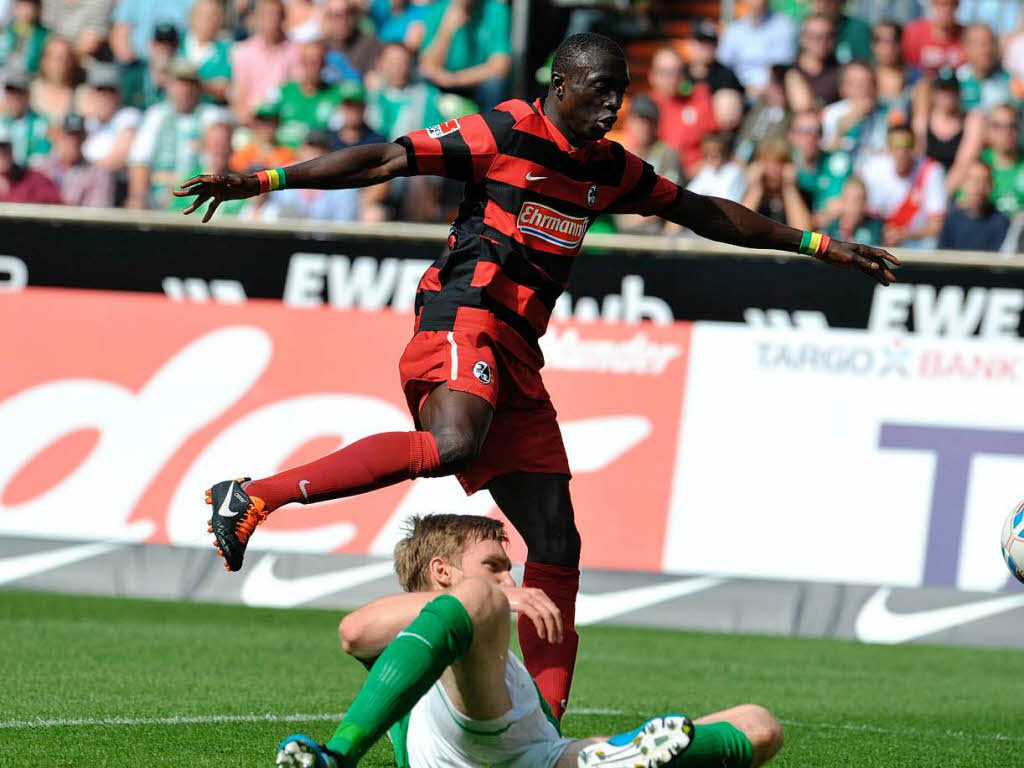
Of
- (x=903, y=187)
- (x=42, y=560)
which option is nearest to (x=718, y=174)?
(x=903, y=187)

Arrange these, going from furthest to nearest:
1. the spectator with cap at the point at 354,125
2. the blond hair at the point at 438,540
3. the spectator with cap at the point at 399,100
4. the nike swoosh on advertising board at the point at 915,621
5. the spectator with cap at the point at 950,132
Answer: the spectator with cap at the point at 399,100 → the spectator with cap at the point at 354,125 → the spectator with cap at the point at 950,132 → the nike swoosh on advertising board at the point at 915,621 → the blond hair at the point at 438,540

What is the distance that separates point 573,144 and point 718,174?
6985 millimetres

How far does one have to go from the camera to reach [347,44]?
14742 mm

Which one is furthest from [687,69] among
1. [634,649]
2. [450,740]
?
[450,740]

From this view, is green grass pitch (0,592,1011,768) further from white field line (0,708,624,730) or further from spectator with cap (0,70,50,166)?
spectator with cap (0,70,50,166)

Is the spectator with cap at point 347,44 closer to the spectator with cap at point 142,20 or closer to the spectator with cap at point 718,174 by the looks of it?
the spectator with cap at point 142,20

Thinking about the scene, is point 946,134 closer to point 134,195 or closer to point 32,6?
point 134,195

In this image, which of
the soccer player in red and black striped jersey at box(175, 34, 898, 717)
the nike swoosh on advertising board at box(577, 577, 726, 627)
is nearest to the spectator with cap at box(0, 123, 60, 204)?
the nike swoosh on advertising board at box(577, 577, 726, 627)

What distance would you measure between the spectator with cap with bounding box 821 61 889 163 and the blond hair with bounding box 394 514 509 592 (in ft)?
30.3

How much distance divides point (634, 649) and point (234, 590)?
8.55ft

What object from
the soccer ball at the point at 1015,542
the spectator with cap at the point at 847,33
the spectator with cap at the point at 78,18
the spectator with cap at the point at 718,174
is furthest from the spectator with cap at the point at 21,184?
the soccer ball at the point at 1015,542

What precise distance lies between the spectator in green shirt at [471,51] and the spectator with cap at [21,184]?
10.9 feet

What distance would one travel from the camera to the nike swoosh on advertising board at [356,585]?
980 cm

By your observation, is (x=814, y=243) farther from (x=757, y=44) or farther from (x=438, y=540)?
(x=757, y=44)
